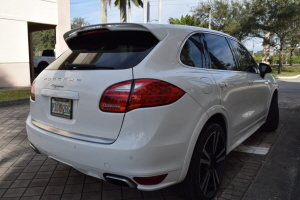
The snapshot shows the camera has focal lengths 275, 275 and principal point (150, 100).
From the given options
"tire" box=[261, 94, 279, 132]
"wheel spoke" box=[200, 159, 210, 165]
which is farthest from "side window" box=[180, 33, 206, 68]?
"tire" box=[261, 94, 279, 132]

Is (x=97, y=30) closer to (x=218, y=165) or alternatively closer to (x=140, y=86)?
(x=140, y=86)

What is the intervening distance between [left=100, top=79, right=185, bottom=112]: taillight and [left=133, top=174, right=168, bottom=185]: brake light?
54cm

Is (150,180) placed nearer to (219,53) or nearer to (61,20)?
(219,53)

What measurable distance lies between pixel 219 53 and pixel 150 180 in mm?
1803

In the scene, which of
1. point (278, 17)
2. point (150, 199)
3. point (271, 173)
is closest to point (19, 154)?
point (150, 199)

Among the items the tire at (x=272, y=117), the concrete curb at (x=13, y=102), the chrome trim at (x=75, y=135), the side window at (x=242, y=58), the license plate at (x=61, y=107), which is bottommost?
the concrete curb at (x=13, y=102)

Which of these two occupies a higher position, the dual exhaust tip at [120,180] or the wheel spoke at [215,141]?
the wheel spoke at [215,141]

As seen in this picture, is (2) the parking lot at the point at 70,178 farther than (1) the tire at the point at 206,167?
Yes

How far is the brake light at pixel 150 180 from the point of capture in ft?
6.84

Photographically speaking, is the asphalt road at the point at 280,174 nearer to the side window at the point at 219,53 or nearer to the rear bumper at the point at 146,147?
A: the rear bumper at the point at 146,147

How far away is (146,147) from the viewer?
203 cm

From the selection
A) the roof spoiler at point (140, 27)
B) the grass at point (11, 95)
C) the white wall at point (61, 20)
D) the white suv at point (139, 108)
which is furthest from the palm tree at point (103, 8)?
the roof spoiler at point (140, 27)

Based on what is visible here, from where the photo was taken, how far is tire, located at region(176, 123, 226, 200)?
2.42 m

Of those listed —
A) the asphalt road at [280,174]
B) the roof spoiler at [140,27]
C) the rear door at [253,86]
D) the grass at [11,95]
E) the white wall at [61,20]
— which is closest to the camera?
the roof spoiler at [140,27]
